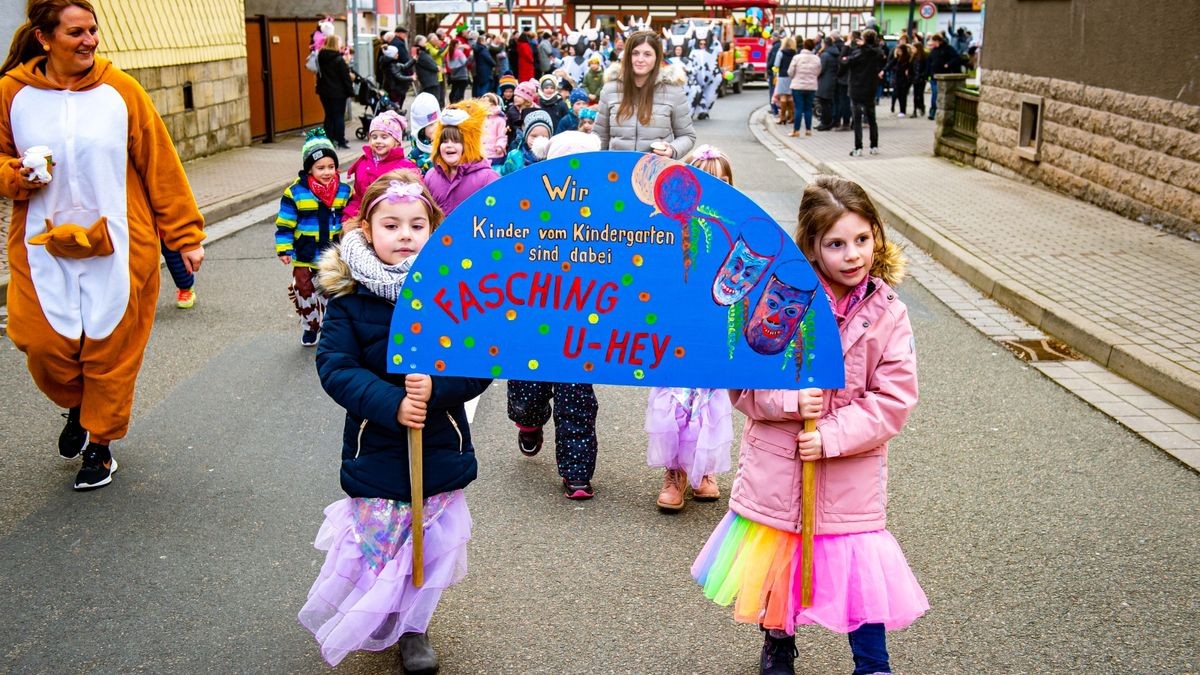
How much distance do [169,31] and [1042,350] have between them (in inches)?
529

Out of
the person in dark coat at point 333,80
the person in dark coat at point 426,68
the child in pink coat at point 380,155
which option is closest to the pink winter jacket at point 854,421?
the child in pink coat at point 380,155

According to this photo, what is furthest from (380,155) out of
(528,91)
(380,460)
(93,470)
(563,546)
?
(528,91)

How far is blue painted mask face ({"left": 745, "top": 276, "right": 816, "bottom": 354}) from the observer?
322 cm

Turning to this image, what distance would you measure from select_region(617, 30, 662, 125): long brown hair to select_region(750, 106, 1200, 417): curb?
323 cm

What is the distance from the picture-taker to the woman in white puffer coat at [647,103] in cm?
716

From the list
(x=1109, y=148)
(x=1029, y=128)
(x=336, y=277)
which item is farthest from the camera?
(x=1029, y=128)

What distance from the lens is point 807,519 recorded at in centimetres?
348

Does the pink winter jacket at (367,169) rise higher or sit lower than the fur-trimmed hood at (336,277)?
lower

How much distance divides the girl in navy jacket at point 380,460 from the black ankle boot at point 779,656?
3.26 ft

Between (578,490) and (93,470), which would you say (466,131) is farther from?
(93,470)

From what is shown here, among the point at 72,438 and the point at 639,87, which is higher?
the point at 639,87

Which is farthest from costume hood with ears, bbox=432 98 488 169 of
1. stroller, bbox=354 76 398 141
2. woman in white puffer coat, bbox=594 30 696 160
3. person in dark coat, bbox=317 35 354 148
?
stroller, bbox=354 76 398 141

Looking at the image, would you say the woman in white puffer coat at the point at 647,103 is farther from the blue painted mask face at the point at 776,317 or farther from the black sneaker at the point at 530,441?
the blue painted mask face at the point at 776,317

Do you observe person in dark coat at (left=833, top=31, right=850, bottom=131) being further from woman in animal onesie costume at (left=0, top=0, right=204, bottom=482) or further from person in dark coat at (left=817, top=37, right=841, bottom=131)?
woman in animal onesie costume at (left=0, top=0, right=204, bottom=482)
